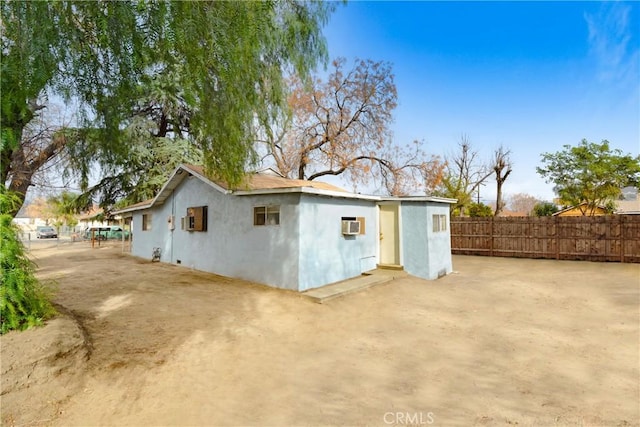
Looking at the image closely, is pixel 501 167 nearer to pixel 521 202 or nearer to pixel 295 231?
pixel 295 231

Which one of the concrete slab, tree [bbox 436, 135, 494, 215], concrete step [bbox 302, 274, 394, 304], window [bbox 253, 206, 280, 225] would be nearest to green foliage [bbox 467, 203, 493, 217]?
tree [bbox 436, 135, 494, 215]

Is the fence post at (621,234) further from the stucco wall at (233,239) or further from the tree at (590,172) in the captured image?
the stucco wall at (233,239)

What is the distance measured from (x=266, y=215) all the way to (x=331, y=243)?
1916mm

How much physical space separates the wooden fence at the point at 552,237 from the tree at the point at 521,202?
58.9 meters

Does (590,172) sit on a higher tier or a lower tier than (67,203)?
higher

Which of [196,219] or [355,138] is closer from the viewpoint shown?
[196,219]

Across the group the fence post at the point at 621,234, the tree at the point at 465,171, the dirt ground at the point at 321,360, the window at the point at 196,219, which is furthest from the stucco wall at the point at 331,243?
the tree at the point at 465,171

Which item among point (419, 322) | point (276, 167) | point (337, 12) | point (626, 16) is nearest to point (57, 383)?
point (419, 322)

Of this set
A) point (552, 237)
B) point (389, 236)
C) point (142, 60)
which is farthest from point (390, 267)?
point (142, 60)

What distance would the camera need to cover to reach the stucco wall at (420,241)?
979 cm

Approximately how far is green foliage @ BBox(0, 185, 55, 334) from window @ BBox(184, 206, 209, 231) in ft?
20.7

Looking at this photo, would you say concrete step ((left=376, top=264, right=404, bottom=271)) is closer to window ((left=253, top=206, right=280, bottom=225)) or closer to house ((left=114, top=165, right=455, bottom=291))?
house ((left=114, top=165, right=455, bottom=291))

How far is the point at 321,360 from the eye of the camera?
4.18m

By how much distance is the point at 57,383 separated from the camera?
312cm
